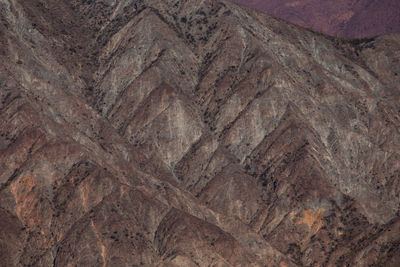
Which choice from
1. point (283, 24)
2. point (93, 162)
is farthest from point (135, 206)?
point (283, 24)

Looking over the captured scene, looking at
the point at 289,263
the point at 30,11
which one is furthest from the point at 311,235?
the point at 30,11

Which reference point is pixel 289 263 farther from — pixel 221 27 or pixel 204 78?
pixel 221 27

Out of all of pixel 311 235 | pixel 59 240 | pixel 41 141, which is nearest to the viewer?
pixel 59 240

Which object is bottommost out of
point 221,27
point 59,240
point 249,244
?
point 59,240

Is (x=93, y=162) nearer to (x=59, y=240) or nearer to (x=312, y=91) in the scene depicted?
(x=59, y=240)

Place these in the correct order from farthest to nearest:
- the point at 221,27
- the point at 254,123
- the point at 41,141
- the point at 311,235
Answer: the point at 221,27 → the point at 254,123 → the point at 311,235 → the point at 41,141

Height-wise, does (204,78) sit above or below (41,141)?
above

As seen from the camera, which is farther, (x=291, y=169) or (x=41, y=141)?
(x=291, y=169)
